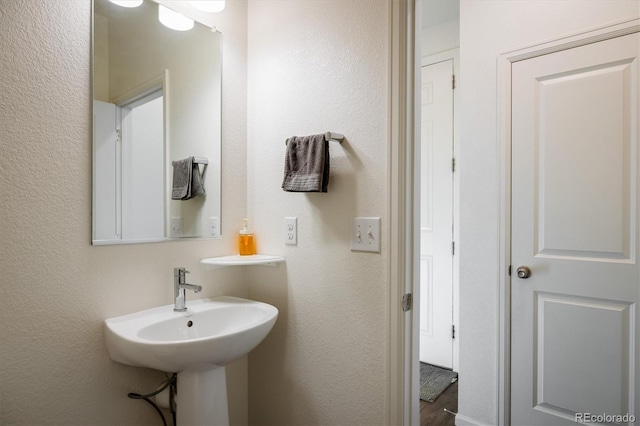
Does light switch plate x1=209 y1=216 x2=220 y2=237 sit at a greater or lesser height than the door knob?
greater

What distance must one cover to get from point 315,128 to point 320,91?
0.48 ft

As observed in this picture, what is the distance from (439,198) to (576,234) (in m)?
1.19

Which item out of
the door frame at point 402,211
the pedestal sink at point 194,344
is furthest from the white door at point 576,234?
the pedestal sink at point 194,344

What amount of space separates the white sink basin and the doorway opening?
1713 mm

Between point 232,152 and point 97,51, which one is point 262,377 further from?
point 97,51

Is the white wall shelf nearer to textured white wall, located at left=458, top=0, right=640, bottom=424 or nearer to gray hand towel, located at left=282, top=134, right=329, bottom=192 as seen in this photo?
gray hand towel, located at left=282, top=134, right=329, bottom=192

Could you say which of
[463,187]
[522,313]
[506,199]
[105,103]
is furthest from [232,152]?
[522,313]

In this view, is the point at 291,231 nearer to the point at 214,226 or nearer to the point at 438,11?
the point at 214,226

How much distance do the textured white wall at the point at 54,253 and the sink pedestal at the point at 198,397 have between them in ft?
0.73

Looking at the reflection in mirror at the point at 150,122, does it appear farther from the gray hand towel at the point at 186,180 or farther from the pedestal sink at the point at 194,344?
the pedestal sink at the point at 194,344

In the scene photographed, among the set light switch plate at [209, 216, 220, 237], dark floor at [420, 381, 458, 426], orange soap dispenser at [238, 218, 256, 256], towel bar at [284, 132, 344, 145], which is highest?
towel bar at [284, 132, 344, 145]

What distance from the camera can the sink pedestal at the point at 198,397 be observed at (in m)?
1.21

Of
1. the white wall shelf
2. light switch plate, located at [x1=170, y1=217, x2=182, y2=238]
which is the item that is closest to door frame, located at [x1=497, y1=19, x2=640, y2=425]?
the white wall shelf

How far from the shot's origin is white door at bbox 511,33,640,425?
1560 mm
